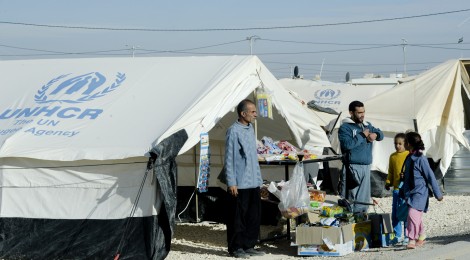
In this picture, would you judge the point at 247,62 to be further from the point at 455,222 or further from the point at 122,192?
the point at 455,222

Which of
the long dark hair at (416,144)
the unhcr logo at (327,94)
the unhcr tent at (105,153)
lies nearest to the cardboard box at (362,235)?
the long dark hair at (416,144)

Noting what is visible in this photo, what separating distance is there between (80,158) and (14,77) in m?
2.67

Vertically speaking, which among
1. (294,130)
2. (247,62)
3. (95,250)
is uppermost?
(247,62)

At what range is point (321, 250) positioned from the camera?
9.85 meters

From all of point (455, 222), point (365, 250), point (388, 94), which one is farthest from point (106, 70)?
point (388, 94)

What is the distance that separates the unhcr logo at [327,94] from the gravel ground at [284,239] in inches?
409

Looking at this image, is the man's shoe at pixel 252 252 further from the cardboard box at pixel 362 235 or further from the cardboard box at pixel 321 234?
the cardboard box at pixel 362 235

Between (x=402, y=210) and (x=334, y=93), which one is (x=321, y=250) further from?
(x=334, y=93)

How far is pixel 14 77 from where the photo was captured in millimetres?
11570

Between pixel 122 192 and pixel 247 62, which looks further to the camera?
pixel 247 62

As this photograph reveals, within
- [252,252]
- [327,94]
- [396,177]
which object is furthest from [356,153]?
[327,94]

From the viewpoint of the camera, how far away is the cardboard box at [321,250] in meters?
9.78

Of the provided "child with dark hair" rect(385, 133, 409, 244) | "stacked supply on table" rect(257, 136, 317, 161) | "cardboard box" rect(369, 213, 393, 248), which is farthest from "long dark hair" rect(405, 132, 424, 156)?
"stacked supply on table" rect(257, 136, 317, 161)

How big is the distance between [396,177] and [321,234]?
5.22ft
